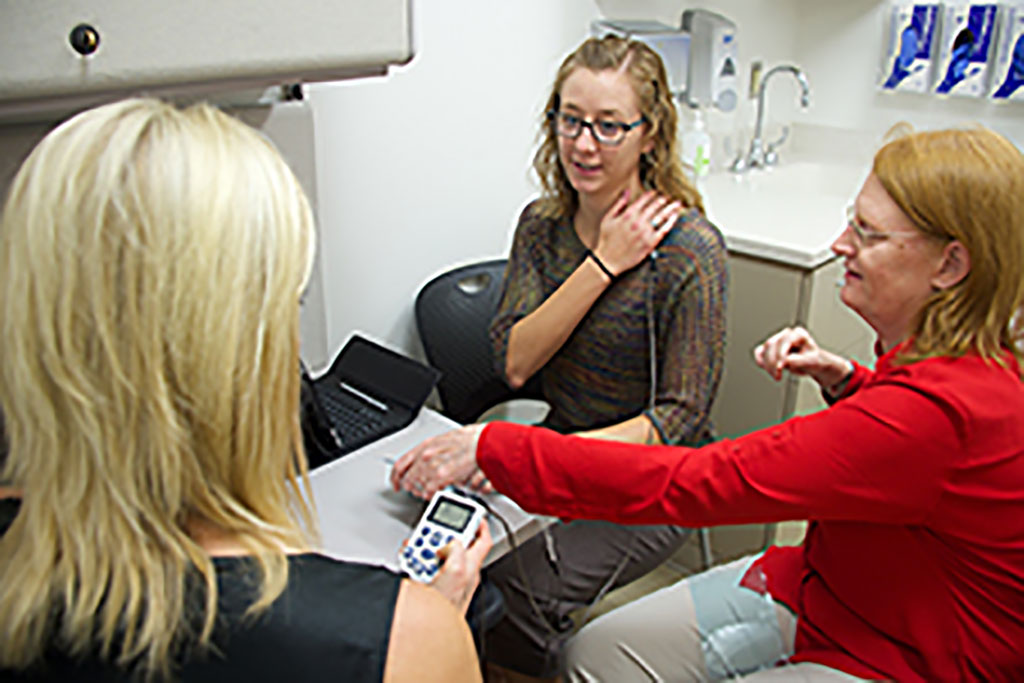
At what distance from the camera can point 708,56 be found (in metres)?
2.45

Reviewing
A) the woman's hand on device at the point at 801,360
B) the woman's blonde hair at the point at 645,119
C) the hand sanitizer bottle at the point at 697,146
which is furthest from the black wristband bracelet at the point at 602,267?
the hand sanitizer bottle at the point at 697,146

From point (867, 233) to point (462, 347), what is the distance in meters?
0.97

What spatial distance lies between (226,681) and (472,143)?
1.57m

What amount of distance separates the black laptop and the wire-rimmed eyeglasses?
2.16 feet

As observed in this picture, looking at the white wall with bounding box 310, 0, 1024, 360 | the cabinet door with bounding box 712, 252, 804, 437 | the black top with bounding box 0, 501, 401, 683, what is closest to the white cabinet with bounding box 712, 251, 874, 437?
the cabinet door with bounding box 712, 252, 804, 437

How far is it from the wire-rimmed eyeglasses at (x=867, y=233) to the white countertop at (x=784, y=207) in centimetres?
79

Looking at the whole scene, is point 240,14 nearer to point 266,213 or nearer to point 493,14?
point 266,213

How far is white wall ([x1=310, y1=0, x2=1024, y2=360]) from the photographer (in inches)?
71.7

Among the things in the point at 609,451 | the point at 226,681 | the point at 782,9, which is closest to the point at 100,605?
the point at 226,681

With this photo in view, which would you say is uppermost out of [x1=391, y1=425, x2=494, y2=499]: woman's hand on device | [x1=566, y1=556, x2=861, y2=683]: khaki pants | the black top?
the black top

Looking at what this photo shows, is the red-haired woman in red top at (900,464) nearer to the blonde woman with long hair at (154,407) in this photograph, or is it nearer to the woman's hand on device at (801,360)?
the woman's hand on device at (801,360)

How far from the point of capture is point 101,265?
648 mm

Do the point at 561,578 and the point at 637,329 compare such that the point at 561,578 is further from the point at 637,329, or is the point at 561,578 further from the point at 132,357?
Answer: the point at 132,357

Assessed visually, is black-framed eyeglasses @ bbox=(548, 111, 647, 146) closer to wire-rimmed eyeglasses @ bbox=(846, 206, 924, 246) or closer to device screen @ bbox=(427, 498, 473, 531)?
wire-rimmed eyeglasses @ bbox=(846, 206, 924, 246)
